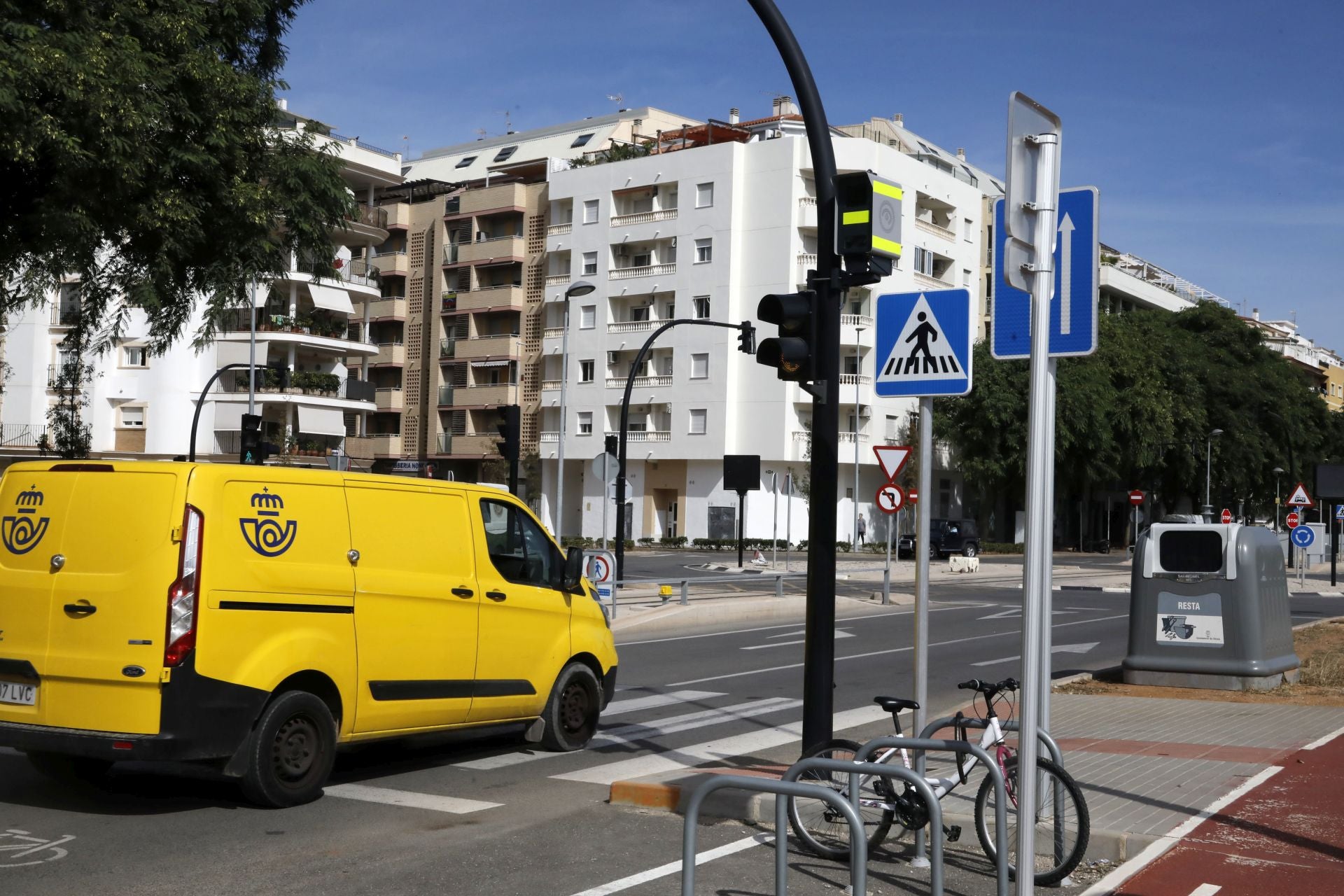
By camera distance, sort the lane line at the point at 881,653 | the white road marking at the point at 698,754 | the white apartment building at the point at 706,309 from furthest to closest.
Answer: the white apartment building at the point at 706,309 → the lane line at the point at 881,653 → the white road marking at the point at 698,754

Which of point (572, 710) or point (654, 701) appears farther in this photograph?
point (654, 701)

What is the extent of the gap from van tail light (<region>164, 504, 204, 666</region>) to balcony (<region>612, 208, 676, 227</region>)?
213 ft

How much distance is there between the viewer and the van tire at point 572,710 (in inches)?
416

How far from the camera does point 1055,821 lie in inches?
262

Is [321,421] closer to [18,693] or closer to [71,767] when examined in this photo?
[71,767]

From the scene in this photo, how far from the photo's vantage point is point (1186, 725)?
1184 cm

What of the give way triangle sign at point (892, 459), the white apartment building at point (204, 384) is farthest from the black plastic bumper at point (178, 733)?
the white apartment building at point (204, 384)

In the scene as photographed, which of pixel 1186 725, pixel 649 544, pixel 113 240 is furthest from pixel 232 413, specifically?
pixel 1186 725

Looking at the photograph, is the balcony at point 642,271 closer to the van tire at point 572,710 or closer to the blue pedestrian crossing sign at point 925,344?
the van tire at point 572,710

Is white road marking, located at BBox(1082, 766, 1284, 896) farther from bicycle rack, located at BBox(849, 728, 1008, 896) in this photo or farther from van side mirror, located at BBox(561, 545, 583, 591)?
van side mirror, located at BBox(561, 545, 583, 591)

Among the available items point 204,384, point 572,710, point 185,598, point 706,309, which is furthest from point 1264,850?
point 706,309

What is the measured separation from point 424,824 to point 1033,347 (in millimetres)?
4707

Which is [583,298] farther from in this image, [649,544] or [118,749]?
[118,749]

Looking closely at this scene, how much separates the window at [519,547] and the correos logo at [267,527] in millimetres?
1820
